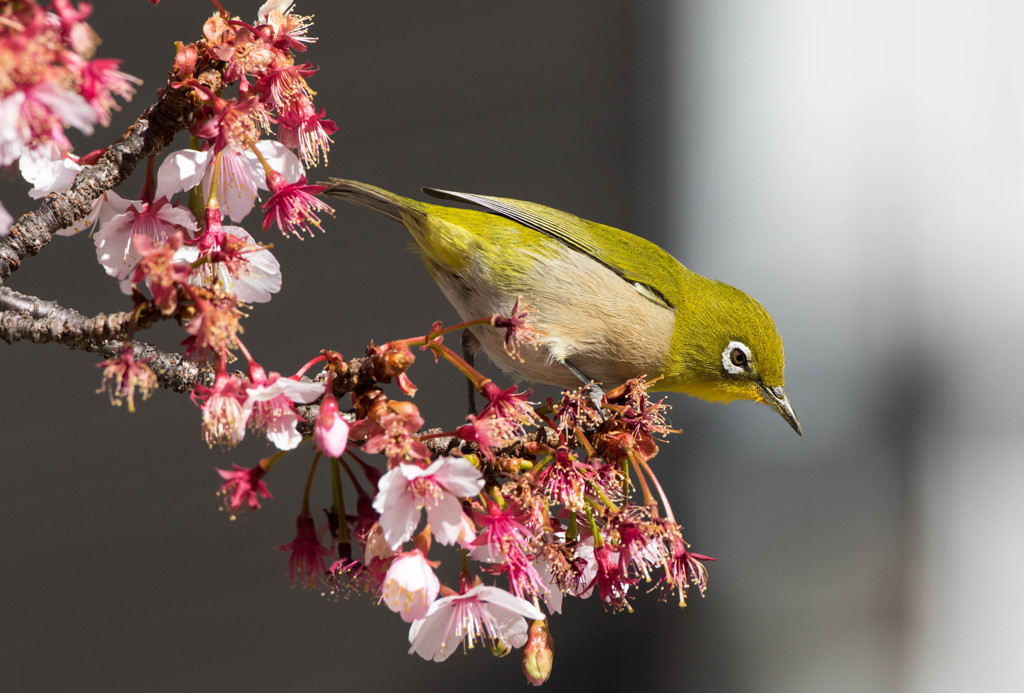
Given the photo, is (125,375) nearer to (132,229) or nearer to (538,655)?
(132,229)

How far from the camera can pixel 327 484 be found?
4395mm

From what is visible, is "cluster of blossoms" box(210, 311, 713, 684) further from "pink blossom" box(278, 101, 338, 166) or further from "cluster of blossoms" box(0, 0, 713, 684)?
"pink blossom" box(278, 101, 338, 166)

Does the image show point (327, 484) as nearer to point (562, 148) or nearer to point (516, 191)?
point (516, 191)

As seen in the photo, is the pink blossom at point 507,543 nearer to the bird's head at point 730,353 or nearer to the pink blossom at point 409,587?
the pink blossom at point 409,587

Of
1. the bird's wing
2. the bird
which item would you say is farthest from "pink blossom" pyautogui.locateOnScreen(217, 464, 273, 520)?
the bird's wing

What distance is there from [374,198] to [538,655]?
4.56 feet

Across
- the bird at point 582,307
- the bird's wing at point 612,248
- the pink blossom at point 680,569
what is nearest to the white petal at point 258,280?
the pink blossom at point 680,569

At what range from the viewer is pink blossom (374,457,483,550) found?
1.19 meters

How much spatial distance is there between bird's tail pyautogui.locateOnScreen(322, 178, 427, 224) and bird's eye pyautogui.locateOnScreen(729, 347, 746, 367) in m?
1.04

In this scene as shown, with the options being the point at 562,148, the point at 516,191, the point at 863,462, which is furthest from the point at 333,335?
the point at 863,462

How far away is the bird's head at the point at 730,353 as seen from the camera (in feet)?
8.69

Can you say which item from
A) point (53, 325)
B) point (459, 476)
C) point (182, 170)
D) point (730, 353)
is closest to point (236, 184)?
point (182, 170)

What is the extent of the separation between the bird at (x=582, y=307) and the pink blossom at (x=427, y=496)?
1.22 meters

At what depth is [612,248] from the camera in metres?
2.86
